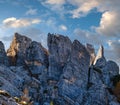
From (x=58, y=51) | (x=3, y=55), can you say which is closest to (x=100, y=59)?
(x=58, y=51)

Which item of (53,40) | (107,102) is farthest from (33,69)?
(107,102)

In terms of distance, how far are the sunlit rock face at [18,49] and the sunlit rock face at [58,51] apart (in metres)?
8.41

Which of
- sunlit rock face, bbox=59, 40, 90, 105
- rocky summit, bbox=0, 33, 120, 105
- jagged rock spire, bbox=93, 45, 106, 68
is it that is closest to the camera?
rocky summit, bbox=0, 33, 120, 105

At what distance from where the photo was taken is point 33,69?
116 m

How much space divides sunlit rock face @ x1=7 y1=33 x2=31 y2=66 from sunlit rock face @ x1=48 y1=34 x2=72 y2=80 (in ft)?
27.6

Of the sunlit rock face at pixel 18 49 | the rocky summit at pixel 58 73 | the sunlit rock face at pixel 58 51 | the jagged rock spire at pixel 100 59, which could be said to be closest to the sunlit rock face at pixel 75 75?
the rocky summit at pixel 58 73

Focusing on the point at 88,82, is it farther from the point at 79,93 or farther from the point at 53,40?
the point at 53,40

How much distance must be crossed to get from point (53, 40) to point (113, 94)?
1108 inches

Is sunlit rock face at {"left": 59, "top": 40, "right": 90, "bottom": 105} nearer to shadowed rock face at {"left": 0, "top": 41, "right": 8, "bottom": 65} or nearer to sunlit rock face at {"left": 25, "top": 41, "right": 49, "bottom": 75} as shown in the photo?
sunlit rock face at {"left": 25, "top": 41, "right": 49, "bottom": 75}

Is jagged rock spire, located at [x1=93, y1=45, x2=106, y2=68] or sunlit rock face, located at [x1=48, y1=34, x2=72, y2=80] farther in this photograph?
jagged rock spire, located at [x1=93, y1=45, x2=106, y2=68]

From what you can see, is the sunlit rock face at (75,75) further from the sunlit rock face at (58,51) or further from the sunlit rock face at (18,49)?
the sunlit rock face at (18,49)

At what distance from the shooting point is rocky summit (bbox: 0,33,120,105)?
343 ft

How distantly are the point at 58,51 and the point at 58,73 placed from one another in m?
8.51

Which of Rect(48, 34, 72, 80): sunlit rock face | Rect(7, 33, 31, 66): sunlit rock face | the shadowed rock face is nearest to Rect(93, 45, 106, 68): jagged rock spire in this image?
Rect(48, 34, 72, 80): sunlit rock face
